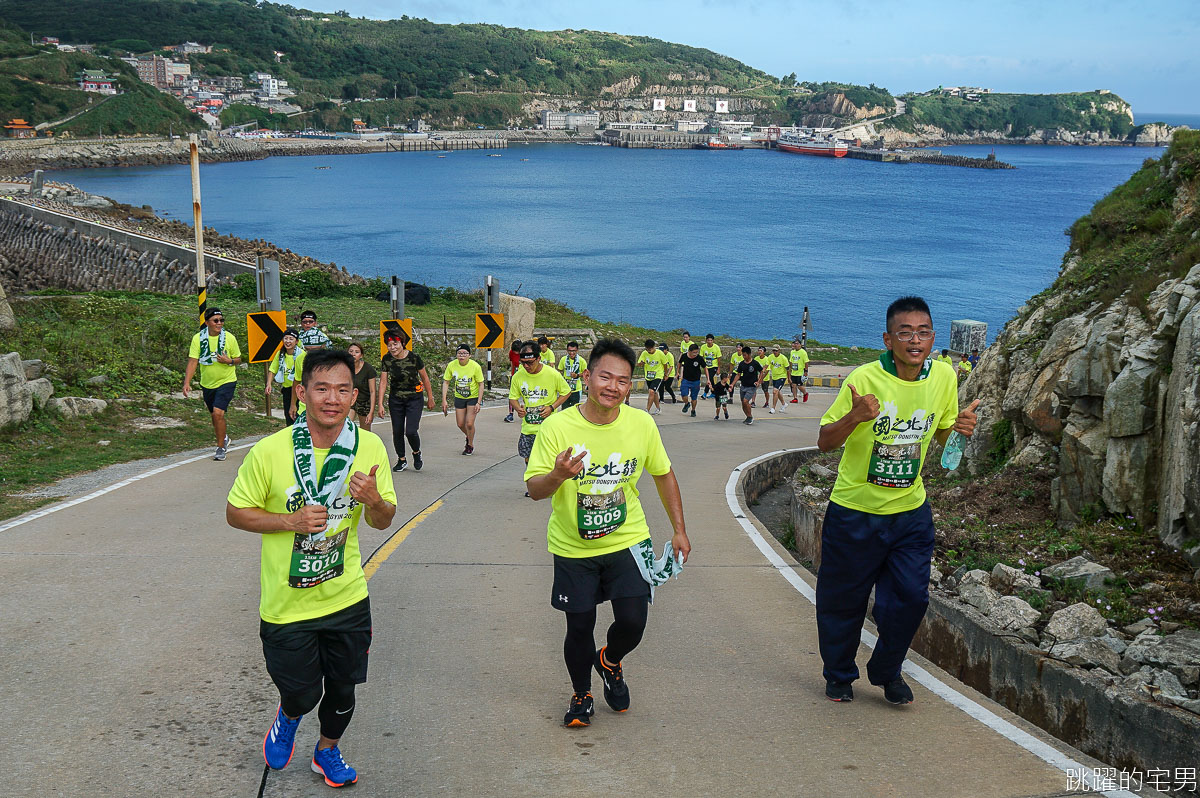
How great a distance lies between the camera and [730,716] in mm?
5324

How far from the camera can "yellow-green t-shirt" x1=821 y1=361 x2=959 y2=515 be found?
5336mm

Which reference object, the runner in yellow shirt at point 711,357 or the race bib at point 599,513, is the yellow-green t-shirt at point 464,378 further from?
the runner in yellow shirt at point 711,357

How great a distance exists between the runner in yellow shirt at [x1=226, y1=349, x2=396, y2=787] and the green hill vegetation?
26.1ft

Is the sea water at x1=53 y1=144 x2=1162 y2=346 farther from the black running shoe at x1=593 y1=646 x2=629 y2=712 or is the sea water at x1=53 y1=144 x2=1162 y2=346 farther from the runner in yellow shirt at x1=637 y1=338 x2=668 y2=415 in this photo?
the black running shoe at x1=593 y1=646 x2=629 y2=712

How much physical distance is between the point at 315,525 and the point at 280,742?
115 centimetres

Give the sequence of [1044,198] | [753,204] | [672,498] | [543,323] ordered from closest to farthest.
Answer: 1. [672,498]
2. [543,323]
3. [753,204]
4. [1044,198]

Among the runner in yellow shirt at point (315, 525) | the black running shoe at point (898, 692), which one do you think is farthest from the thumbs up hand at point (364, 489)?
the black running shoe at point (898, 692)

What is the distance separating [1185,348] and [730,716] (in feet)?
16.0

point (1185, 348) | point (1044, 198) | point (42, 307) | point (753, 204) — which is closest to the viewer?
point (1185, 348)

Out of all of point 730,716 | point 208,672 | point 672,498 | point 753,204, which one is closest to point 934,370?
point 672,498

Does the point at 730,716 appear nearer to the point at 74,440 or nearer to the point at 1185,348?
the point at 1185,348

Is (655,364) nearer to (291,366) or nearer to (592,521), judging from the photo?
(291,366)

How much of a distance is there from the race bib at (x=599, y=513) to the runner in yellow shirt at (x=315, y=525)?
1003 mm

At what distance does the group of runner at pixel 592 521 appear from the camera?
4.21m
